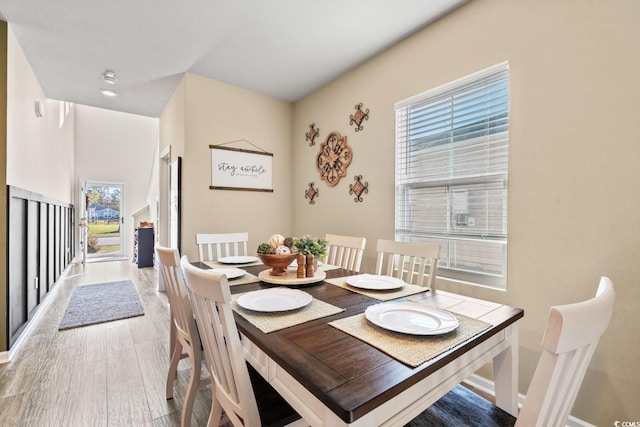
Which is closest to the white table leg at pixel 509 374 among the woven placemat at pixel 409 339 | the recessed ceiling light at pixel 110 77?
the woven placemat at pixel 409 339

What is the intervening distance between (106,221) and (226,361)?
846 centimetres

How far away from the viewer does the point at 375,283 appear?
1.49 metres

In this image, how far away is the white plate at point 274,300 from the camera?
1122 mm

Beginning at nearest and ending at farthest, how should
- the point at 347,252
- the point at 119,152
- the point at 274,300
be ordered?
the point at 274,300, the point at 347,252, the point at 119,152

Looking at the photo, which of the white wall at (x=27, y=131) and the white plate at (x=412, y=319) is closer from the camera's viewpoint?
the white plate at (x=412, y=319)

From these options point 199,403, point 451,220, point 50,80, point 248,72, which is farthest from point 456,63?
point 50,80

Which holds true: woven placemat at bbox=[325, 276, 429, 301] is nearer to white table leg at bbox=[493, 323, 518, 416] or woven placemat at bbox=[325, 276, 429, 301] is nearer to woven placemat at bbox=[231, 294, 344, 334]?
woven placemat at bbox=[231, 294, 344, 334]

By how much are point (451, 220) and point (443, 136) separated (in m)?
0.63

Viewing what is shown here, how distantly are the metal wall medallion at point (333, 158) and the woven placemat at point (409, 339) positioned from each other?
2.07 meters

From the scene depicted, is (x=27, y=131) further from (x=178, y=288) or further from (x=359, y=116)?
(x=359, y=116)

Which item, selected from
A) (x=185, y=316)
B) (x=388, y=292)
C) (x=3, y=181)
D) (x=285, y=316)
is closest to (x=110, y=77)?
(x=3, y=181)

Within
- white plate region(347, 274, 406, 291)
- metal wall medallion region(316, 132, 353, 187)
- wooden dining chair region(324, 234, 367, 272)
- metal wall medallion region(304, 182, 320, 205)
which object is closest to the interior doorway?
metal wall medallion region(304, 182, 320, 205)

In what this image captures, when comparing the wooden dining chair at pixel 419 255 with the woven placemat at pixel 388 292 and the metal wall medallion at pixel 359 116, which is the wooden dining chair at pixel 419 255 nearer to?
the woven placemat at pixel 388 292

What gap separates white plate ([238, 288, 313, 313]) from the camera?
112 centimetres
